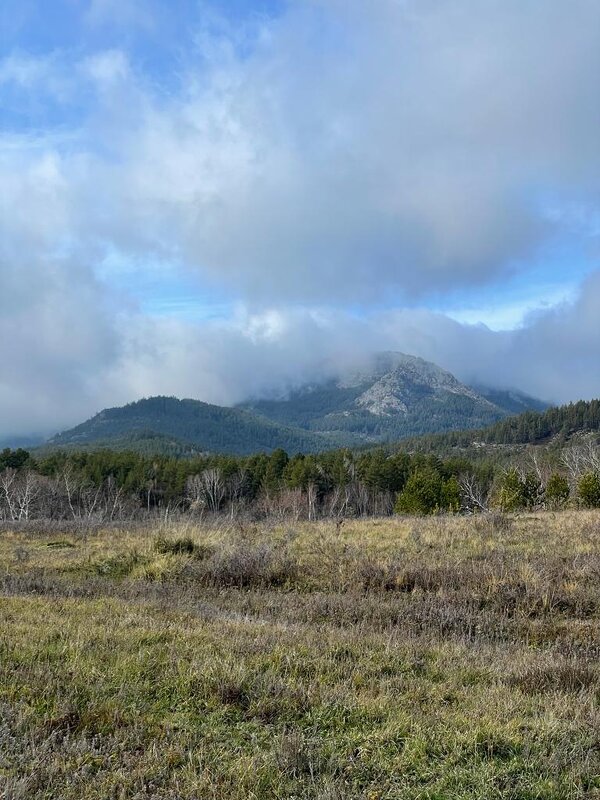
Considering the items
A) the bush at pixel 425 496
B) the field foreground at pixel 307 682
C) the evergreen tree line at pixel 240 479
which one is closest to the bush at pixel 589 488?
the bush at pixel 425 496

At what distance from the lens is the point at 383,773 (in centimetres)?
409

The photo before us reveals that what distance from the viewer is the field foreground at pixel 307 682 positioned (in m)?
3.98

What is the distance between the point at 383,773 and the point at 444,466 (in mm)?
Answer: 97050

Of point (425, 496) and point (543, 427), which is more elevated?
point (543, 427)

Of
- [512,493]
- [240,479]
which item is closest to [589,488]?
[512,493]

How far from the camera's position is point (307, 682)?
5.74 meters

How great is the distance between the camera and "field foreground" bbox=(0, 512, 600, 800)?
13.1 feet

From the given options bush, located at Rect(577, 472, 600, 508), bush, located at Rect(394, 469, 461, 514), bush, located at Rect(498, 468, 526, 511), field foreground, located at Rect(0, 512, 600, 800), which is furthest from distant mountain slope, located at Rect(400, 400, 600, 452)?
field foreground, located at Rect(0, 512, 600, 800)

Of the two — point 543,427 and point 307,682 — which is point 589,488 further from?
point 543,427

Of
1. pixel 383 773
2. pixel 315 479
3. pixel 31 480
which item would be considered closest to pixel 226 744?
pixel 383 773

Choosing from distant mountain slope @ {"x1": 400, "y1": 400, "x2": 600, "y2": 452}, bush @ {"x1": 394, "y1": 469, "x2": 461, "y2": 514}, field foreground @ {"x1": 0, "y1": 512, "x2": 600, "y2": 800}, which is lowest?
bush @ {"x1": 394, "y1": 469, "x2": 461, "y2": 514}

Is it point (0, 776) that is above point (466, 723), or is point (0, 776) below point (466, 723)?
above

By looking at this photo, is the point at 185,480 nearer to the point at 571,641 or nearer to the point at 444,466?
the point at 444,466

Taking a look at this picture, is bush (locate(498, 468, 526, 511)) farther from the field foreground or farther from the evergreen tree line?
the evergreen tree line
